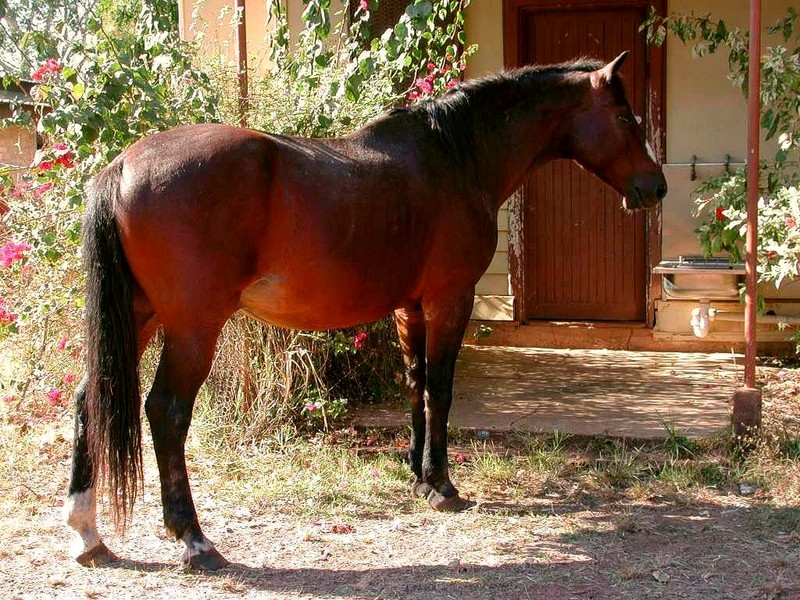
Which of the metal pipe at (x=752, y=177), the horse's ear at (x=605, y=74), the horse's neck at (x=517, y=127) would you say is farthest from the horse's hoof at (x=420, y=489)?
the horse's ear at (x=605, y=74)

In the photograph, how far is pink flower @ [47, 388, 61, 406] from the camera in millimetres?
5262

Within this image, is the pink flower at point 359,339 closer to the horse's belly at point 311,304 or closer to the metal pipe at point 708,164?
the horse's belly at point 311,304

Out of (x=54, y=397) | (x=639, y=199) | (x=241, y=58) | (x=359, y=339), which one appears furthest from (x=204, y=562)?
(x=241, y=58)

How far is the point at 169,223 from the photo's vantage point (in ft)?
11.3

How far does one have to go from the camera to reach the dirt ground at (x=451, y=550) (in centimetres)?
340

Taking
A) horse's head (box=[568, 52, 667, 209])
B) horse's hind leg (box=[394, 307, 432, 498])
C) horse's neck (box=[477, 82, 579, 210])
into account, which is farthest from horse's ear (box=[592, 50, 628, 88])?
horse's hind leg (box=[394, 307, 432, 498])

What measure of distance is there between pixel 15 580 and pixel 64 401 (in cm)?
221

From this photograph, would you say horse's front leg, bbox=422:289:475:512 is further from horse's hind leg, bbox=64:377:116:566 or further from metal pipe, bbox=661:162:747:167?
metal pipe, bbox=661:162:747:167

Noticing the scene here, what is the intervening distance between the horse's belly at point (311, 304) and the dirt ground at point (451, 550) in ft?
3.11

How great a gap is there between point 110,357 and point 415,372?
1687 mm

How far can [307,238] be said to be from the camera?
12.3 ft

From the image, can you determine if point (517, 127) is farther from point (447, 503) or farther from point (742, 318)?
point (742, 318)

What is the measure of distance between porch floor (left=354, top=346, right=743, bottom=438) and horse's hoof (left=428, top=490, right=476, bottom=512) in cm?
103

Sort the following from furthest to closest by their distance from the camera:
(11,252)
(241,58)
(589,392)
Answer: (589,392) → (241,58) → (11,252)
